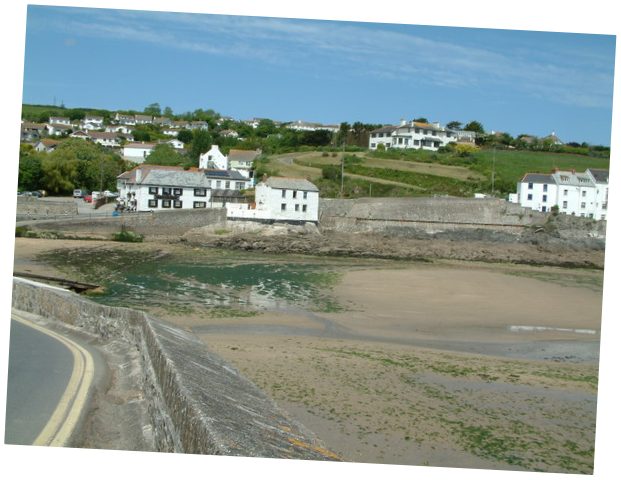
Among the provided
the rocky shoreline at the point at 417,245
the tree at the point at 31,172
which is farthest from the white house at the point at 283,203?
the tree at the point at 31,172

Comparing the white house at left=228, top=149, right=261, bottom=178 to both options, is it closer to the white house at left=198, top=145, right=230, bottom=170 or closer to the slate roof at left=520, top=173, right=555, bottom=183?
the white house at left=198, top=145, right=230, bottom=170

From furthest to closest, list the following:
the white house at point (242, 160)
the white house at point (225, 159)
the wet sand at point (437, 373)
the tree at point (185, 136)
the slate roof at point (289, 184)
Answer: the tree at point (185, 136), the white house at point (225, 159), the white house at point (242, 160), the slate roof at point (289, 184), the wet sand at point (437, 373)

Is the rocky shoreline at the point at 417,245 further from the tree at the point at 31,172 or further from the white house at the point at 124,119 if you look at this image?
the white house at the point at 124,119

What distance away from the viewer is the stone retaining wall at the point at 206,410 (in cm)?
342

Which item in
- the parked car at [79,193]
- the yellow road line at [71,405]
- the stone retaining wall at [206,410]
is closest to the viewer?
the stone retaining wall at [206,410]

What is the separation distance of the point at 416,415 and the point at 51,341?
416cm

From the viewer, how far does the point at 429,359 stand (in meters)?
8.70

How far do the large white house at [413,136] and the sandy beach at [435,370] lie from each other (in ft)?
102

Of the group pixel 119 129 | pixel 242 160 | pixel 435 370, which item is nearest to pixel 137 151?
pixel 119 129

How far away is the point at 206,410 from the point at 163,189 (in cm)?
2652

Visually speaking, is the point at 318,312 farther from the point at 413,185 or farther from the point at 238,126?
the point at 238,126

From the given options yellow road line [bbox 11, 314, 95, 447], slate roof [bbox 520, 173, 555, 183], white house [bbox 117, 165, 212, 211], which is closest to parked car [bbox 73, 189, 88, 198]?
white house [bbox 117, 165, 212, 211]

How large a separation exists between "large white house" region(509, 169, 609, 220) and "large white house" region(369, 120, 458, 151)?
1714 centimetres

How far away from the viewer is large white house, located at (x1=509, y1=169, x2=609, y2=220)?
66.0 feet
